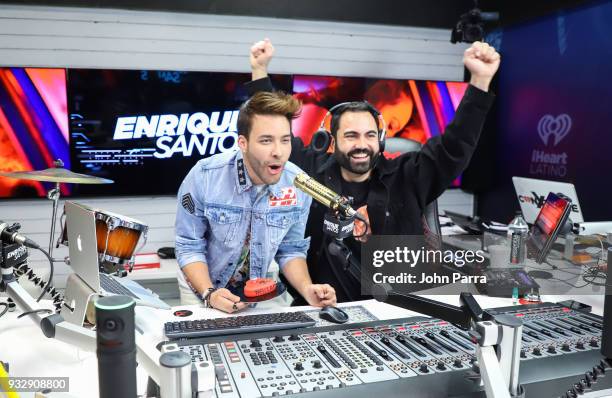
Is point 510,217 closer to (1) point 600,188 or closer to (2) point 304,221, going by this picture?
(1) point 600,188

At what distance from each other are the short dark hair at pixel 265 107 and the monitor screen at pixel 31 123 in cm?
277

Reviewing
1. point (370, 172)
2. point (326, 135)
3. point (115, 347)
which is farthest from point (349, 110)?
point (115, 347)

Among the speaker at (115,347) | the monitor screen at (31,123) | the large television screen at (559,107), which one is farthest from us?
the large television screen at (559,107)

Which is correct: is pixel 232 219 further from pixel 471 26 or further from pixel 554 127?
Answer: pixel 554 127

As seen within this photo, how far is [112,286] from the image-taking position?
1617 mm

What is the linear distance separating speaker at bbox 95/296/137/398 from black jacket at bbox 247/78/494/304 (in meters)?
1.55

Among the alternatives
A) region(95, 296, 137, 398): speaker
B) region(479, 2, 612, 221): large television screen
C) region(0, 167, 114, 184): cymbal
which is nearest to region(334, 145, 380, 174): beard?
region(0, 167, 114, 184): cymbal

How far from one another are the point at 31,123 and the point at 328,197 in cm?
362

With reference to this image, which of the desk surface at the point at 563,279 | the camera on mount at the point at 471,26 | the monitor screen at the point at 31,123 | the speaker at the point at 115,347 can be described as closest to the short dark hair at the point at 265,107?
the desk surface at the point at 563,279

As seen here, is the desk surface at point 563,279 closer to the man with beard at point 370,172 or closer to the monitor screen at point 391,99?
the man with beard at point 370,172

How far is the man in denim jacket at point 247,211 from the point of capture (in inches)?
85.0

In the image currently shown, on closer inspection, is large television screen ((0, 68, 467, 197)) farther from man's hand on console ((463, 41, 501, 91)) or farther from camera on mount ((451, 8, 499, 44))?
man's hand on console ((463, 41, 501, 91))

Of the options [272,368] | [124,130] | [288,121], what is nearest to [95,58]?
[124,130]

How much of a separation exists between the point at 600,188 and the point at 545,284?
2.44 meters
